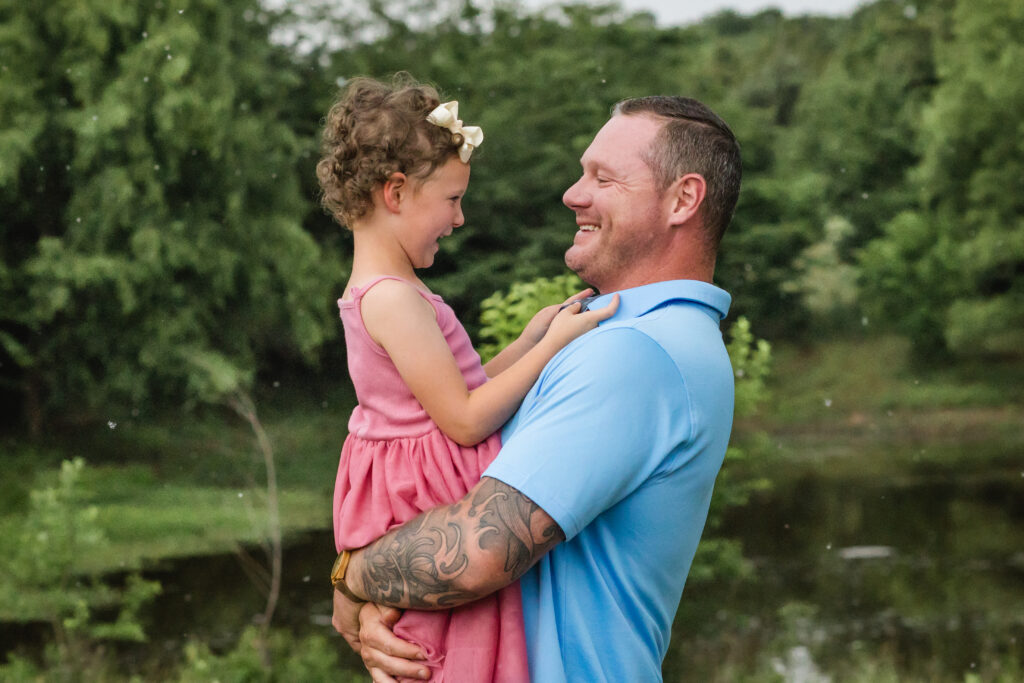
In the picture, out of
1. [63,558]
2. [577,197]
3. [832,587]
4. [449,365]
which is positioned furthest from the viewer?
[832,587]

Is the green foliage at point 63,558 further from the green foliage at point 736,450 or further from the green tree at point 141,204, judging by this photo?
the green tree at point 141,204

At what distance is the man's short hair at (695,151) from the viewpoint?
1570 millimetres

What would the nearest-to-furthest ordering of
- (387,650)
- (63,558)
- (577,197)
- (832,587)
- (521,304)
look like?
(387,650) < (577,197) < (521,304) < (63,558) < (832,587)

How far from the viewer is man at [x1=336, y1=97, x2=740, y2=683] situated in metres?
1.26

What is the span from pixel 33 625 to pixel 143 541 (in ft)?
10.6

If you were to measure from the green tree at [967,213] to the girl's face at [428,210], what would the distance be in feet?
45.4

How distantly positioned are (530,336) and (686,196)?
0.34m

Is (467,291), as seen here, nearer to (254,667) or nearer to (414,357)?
(254,667)

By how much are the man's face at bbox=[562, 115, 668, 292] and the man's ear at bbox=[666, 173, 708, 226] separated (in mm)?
14

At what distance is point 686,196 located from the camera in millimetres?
1575

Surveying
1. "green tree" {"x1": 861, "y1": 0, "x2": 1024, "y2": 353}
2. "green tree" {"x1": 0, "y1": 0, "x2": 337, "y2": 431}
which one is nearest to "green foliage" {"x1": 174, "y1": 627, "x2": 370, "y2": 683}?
"green tree" {"x1": 0, "y1": 0, "x2": 337, "y2": 431}

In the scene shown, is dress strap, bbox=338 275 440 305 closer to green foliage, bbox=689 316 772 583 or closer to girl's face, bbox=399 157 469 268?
girl's face, bbox=399 157 469 268

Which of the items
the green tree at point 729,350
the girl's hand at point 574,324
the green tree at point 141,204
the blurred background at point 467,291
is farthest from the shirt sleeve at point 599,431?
the green tree at point 141,204

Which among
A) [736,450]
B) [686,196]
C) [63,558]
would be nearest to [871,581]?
[736,450]
